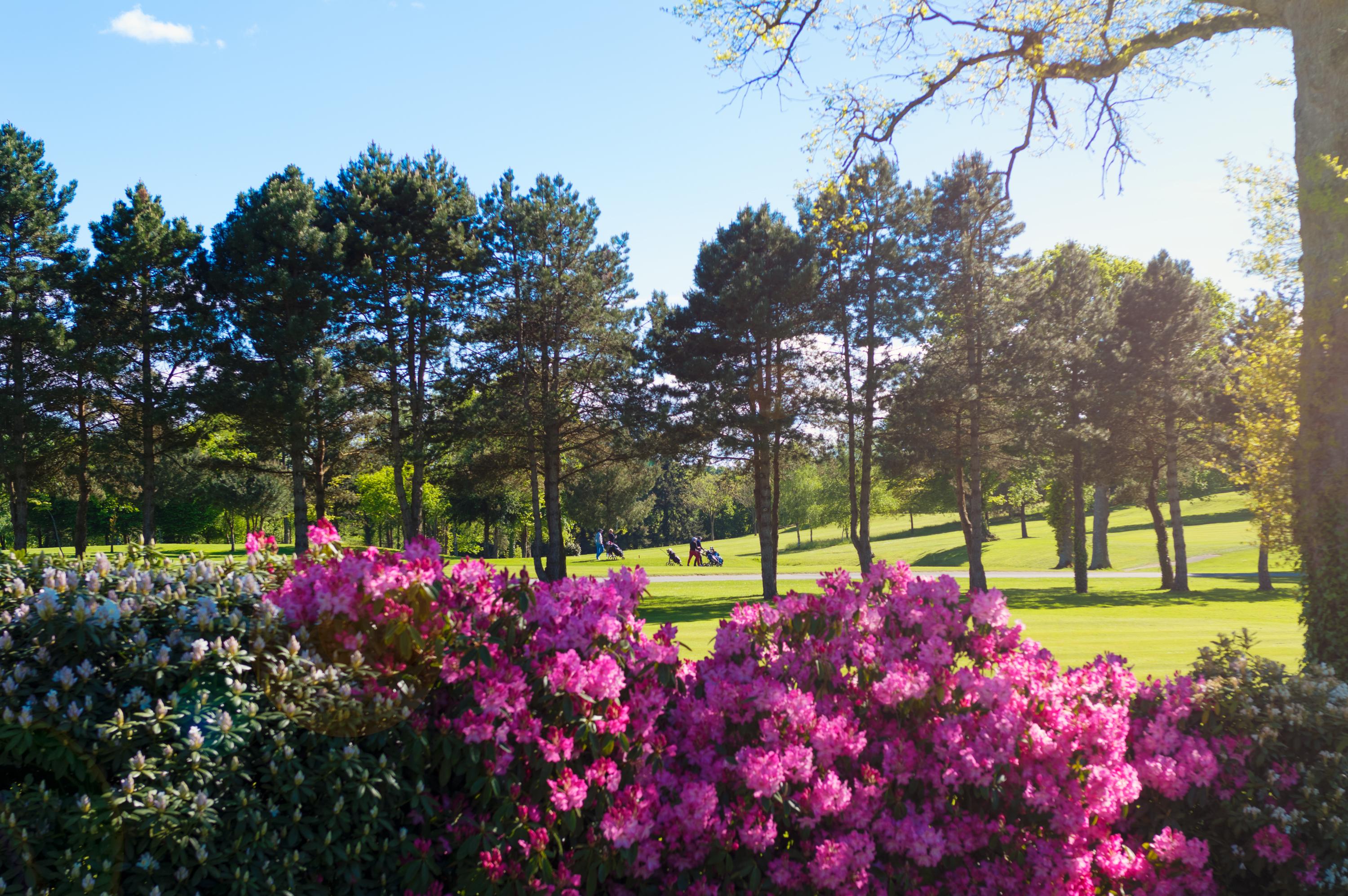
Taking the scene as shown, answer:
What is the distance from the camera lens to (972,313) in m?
22.3

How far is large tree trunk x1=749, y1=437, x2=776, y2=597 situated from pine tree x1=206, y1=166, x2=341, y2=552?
12.9 m

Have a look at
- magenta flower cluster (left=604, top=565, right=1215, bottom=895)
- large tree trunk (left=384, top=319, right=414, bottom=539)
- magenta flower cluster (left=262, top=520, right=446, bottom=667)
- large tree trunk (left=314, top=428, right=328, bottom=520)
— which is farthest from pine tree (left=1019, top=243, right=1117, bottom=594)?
magenta flower cluster (left=262, top=520, right=446, bottom=667)

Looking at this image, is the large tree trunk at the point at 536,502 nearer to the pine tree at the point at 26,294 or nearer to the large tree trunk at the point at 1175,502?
the pine tree at the point at 26,294

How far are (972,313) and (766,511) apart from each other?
8436 millimetres

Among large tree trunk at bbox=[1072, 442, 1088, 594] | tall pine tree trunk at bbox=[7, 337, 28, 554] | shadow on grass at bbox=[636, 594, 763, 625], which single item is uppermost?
tall pine tree trunk at bbox=[7, 337, 28, 554]

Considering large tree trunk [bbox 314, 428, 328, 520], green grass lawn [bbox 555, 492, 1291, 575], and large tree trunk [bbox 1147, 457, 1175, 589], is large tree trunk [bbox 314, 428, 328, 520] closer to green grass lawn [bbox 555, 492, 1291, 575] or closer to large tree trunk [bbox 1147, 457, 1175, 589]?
green grass lawn [bbox 555, 492, 1291, 575]

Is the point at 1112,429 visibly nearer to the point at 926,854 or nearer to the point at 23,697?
the point at 926,854

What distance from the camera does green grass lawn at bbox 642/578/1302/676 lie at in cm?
1108

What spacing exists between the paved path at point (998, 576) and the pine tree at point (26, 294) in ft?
66.6

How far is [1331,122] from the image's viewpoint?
5.96 meters

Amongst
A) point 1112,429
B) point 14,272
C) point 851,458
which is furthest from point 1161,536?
point 14,272

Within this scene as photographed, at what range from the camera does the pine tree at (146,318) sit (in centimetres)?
2319

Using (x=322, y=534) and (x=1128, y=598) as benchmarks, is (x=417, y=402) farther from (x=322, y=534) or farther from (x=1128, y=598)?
(x=1128, y=598)

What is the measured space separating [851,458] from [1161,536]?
12.9 metres
